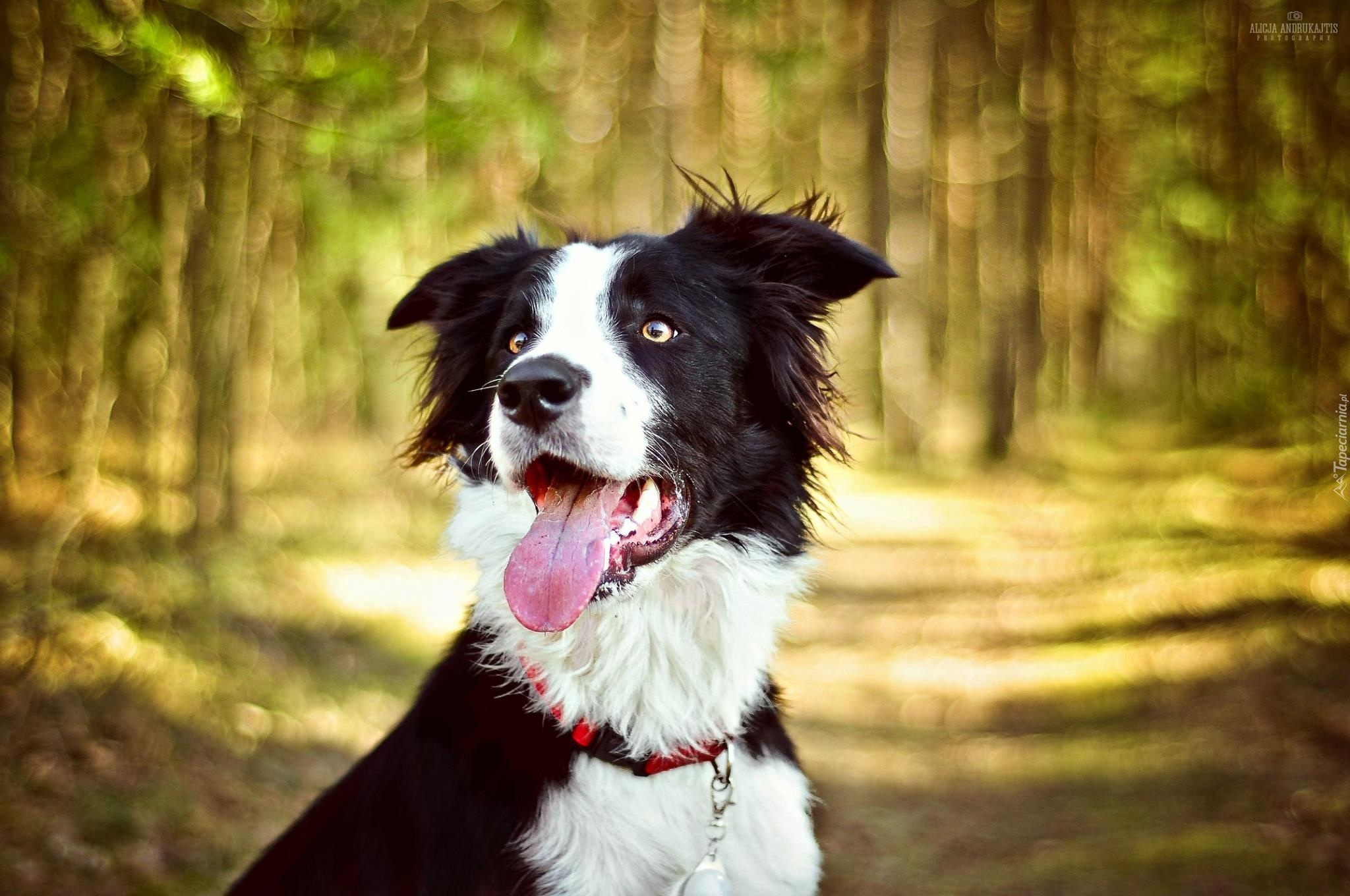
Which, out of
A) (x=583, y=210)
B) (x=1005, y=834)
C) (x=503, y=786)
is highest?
(x=583, y=210)

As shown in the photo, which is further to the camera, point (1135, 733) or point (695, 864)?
point (1135, 733)

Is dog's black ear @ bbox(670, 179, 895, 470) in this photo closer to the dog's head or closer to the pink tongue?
the dog's head

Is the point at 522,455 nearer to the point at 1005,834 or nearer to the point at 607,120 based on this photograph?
the point at 1005,834

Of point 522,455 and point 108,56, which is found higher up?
point 108,56

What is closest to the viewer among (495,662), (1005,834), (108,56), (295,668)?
(495,662)

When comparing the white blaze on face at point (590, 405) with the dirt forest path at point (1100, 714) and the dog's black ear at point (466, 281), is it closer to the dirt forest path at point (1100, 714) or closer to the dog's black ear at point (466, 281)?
the dog's black ear at point (466, 281)

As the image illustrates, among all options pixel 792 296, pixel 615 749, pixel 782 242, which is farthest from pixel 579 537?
pixel 782 242

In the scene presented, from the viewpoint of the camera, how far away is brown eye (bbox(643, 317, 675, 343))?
11.0ft

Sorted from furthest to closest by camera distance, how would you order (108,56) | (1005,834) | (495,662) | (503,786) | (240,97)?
(1005,834) → (240,97) → (108,56) → (495,662) → (503,786)

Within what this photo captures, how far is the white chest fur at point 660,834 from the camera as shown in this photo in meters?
2.79

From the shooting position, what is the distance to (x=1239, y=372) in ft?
65.4

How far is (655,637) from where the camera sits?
319 centimetres

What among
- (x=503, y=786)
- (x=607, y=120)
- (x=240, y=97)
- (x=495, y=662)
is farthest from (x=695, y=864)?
(x=607, y=120)

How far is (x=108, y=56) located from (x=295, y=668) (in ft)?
13.1
